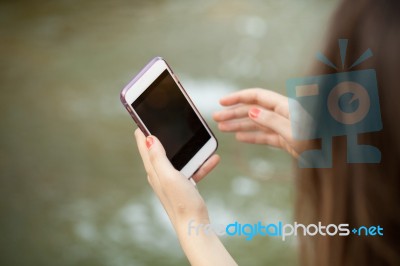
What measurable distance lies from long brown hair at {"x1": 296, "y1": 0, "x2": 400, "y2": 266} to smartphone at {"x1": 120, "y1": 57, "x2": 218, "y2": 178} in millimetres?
205

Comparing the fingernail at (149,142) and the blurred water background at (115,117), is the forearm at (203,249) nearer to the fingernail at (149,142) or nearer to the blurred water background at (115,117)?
the fingernail at (149,142)

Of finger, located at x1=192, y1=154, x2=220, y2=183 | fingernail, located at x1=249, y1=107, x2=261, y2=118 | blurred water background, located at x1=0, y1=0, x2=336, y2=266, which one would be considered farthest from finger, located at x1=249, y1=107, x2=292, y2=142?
blurred water background, located at x1=0, y1=0, x2=336, y2=266

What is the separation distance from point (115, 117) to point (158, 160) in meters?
0.53

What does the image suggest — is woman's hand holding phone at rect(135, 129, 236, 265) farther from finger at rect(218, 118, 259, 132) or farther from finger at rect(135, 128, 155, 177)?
finger at rect(218, 118, 259, 132)

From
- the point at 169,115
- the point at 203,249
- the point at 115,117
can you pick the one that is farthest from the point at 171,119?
the point at 115,117

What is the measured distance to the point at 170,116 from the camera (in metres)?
0.70

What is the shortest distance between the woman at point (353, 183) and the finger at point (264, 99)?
0.06 m

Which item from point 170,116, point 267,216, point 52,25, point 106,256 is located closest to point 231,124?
point 170,116

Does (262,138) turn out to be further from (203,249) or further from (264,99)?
(203,249)

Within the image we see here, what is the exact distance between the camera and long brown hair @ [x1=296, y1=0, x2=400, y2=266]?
0.43 meters

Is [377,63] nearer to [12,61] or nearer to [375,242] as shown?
[375,242]

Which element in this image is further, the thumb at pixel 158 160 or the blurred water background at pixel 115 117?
the blurred water background at pixel 115 117

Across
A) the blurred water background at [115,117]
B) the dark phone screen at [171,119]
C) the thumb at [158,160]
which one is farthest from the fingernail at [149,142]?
the blurred water background at [115,117]

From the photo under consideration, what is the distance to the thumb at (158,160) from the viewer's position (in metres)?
0.54
